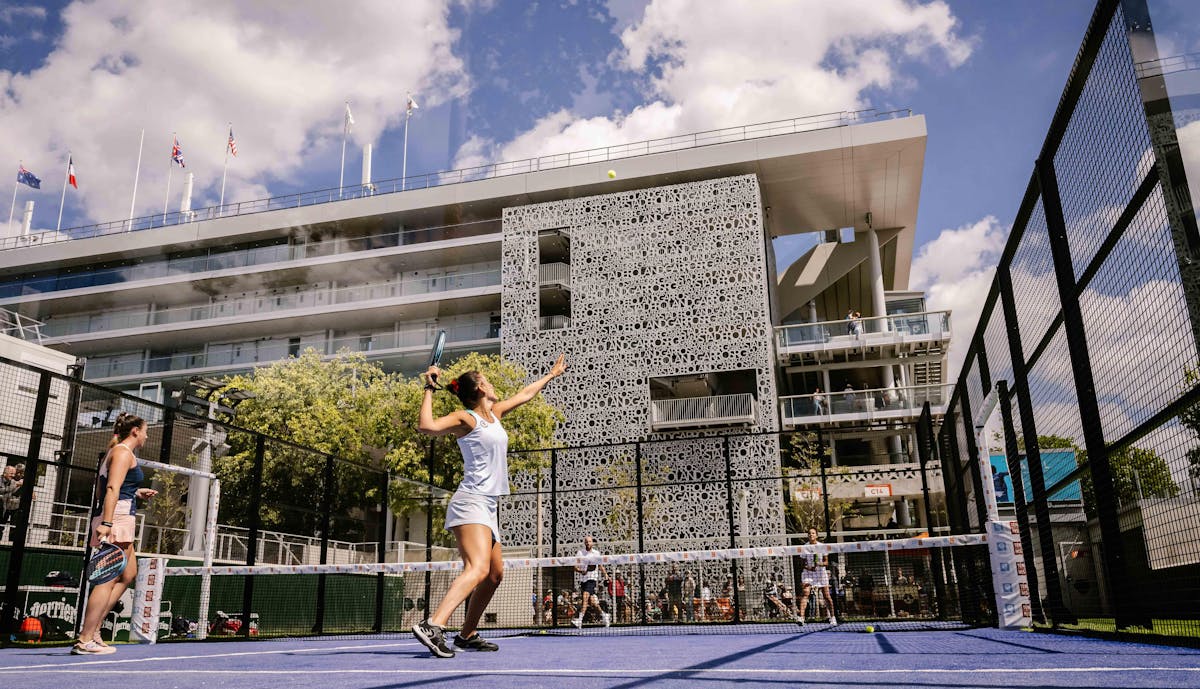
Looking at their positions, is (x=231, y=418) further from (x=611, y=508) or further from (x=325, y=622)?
(x=325, y=622)

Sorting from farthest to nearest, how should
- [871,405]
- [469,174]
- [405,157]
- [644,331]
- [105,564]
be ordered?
[405,157] → [469,174] → [644,331] → [871,405] → [105,564]

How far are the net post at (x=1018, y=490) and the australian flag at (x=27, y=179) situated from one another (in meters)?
44.9

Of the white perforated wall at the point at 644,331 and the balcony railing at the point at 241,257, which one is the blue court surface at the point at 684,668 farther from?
the balcony railing at the point at 241,257

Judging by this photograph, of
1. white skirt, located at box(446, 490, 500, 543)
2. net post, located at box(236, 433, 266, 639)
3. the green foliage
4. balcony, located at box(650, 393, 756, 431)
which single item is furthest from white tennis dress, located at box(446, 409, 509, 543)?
balcony, located at box(650, 393, 756, 431)

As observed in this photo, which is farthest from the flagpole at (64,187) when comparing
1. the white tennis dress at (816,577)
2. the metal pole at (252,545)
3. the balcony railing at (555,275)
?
the white tennis dress at (816,577)

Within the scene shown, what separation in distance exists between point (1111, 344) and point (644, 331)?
28604 millimetres

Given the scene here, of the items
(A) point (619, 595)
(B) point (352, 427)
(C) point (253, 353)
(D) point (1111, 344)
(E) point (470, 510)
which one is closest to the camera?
(D) point (1111, 344)

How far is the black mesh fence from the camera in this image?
3.67 m

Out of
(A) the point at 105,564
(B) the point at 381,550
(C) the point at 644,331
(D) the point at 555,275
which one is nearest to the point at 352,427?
(C) the point at 644,331

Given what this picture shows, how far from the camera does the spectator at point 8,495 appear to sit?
1038 centimetres

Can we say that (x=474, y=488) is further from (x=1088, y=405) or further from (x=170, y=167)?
(x=170, y=167)

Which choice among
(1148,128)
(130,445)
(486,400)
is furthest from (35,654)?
(1148,128)

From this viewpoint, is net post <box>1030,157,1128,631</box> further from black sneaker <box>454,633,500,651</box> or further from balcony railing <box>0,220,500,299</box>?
balcony railing <box>0,220,500,299</box>

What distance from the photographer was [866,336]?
34125 millimetres
